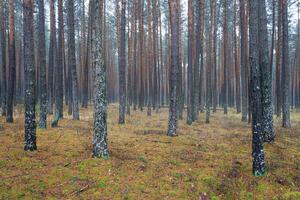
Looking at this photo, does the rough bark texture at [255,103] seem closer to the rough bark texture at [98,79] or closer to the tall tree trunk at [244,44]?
the rough bark texture at [98,79]

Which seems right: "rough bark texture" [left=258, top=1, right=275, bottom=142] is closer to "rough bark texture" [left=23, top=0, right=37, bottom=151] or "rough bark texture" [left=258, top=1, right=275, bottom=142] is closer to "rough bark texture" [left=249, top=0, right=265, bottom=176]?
"rough bark texture" [left=249, top=0, right=265, bottom=176]

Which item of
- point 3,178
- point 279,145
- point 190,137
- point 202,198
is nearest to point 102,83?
point 3,178

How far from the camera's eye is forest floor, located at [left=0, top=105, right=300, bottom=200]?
6418 mm

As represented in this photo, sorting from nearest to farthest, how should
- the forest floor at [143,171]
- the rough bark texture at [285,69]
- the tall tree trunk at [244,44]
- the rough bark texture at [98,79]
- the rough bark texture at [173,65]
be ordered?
1. the forest floor at [143,171]
2. the rough bark texture at [98,79]
3. the rough bark texture at [173,65]
4. the rough bark texture at [285,69]
5. the tall tree trunk at [244,44]

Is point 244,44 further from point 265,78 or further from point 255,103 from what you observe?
point 255,103

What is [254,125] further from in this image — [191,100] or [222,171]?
[191,100]

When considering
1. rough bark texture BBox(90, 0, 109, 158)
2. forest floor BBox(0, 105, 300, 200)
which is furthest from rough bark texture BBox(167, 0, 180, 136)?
rough bark texture BBox(90, 0, 109, 158)

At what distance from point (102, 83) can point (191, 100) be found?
9.47 metres

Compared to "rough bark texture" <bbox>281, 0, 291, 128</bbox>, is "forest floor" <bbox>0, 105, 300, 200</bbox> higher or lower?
lower

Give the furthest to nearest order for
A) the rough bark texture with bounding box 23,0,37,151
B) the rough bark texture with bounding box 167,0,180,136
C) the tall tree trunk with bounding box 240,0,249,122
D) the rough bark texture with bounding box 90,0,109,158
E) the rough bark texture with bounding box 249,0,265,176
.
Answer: the tall tree trunk with bounding box 240,0,249,122 < the rough bark texture with bounding box 167,0,180,136 < the rough bark texture with bounding box 23,0,37,151 < the rough bark texture with bounding box 90,0,109,158 < the rough bark texture with bounding box 249,0,265,176

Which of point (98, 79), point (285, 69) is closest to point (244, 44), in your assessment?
point (285, 69)

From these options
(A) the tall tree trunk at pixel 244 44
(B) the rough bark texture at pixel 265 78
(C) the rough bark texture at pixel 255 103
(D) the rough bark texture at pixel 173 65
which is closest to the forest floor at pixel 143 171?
(C) the rough bark texture at pixel 255 103

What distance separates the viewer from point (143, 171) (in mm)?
7566

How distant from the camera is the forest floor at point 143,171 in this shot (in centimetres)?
642
